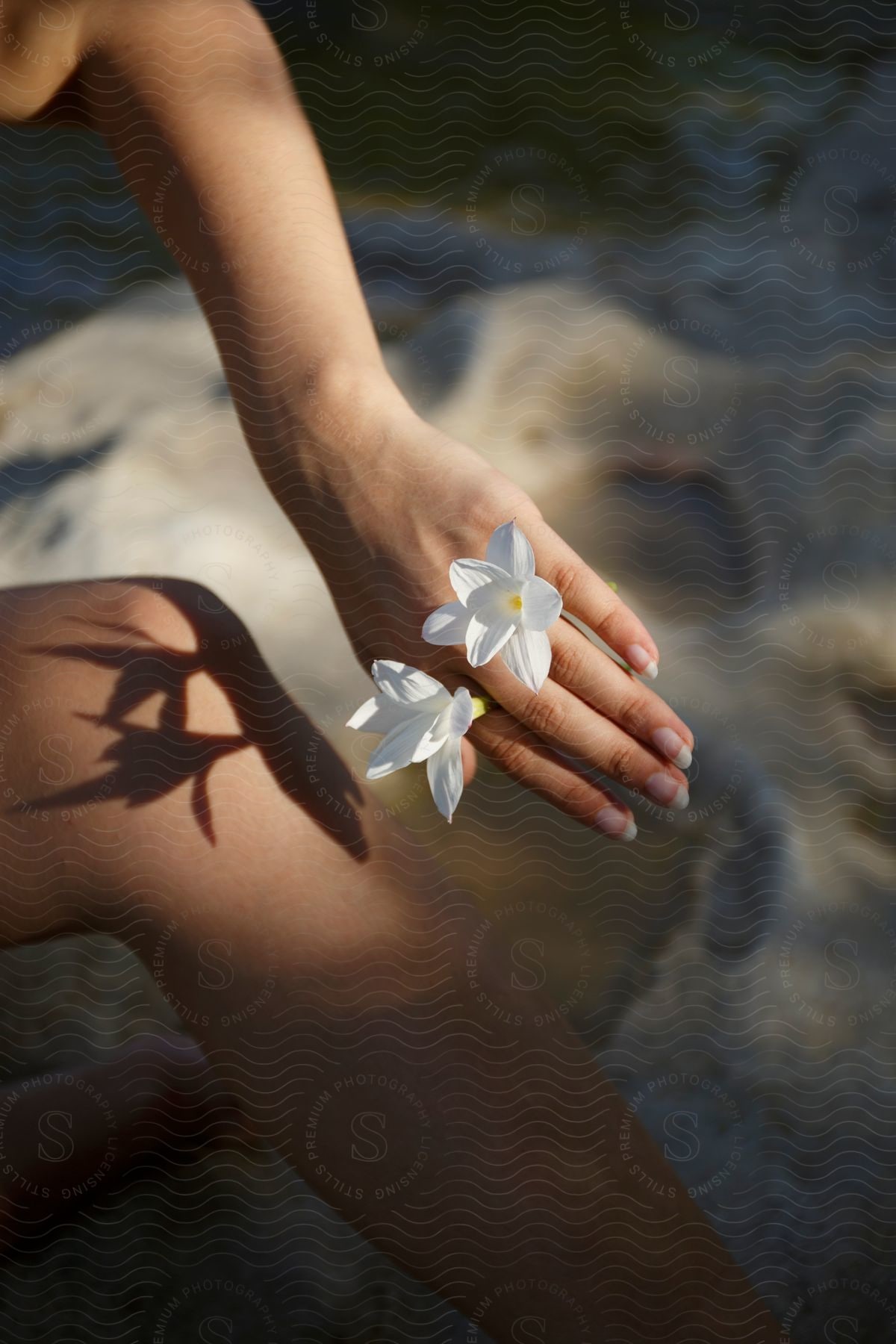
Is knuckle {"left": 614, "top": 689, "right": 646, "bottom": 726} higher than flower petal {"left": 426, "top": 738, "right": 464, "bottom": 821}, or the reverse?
flower petal {"left": 426, "top": 738, "right": 464, "bottom": 821}

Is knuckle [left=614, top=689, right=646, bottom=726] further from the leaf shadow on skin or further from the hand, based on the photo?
the leaf shadow on skin

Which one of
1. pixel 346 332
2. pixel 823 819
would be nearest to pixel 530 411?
pixel 346 332

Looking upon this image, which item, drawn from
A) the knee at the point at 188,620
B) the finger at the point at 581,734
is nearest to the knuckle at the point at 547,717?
the finger at the point at 581,734

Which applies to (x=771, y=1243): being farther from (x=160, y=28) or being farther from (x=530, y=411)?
(x=160, y=28)

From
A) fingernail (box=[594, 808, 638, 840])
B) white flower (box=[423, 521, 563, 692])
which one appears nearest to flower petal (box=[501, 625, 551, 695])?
white flower (box=[423, 521, 563, 692])

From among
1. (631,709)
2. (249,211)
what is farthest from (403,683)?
(249,211)

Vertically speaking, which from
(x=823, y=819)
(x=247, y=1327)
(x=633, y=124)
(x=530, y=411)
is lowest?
(x=247, y=1327)
